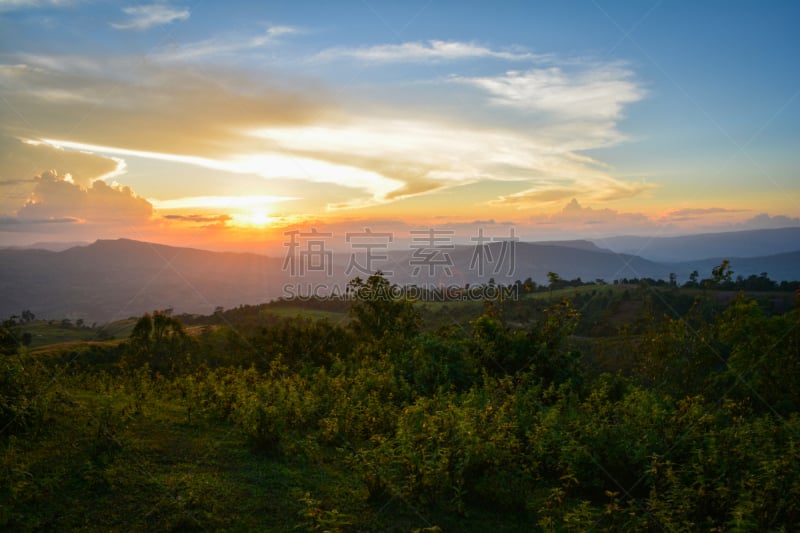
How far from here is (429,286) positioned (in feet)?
87.6

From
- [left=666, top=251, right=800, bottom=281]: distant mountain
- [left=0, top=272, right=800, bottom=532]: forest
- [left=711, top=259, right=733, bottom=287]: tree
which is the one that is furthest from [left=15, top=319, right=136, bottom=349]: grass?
[left=666, top=251, right=800, bottom=281]: distant mountain

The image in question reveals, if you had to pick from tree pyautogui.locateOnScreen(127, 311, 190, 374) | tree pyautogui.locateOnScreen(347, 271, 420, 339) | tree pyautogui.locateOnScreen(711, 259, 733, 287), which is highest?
tree pyautogui.locateOnScreen(711, 259, 733, 287)

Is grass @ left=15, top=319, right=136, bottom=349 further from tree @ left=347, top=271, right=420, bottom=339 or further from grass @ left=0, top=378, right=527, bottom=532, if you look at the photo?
grass @ left=0, top=378, right=527, bottom=532

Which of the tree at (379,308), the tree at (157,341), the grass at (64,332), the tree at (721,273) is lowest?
the grass at (64,332)

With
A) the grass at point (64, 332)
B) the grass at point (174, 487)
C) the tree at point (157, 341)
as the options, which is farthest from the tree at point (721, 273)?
the grass at point (64, 332)

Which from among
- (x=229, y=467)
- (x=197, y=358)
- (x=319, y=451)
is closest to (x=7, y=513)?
(x=229, y=467)

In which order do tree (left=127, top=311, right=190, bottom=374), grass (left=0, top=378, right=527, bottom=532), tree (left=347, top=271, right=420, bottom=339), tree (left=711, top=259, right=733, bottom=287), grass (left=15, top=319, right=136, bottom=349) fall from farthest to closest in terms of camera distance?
grass (left=15, top=319, right=136, bottom=349)
tree (left=127, top=311, right=190, bottom=374)
tree (left=347, top=271, right=420, bottom=339)
tree (left=711, top=259, right=733, bottom=287)
grass (left=0, top=378, right=527, bottom=532)

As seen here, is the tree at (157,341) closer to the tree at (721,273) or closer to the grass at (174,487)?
the grass at (174,487)

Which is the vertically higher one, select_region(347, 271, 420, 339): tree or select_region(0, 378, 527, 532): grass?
select_region(347, 271, 420, 339): tree

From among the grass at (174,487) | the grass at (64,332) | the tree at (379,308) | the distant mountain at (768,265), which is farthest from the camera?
the distant mountain at (768,265)

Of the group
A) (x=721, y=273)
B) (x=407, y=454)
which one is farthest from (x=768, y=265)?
(x=407, y=454)

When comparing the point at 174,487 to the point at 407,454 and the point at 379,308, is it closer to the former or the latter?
the point at 407,454

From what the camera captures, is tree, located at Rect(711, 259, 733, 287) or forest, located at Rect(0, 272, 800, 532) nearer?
forest, located at Rect(0, 272, 800, 532)

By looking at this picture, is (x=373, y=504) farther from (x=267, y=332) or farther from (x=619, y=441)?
(x=267, y=332)
